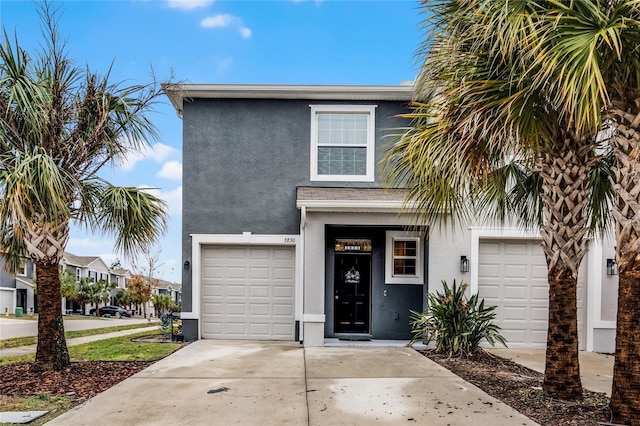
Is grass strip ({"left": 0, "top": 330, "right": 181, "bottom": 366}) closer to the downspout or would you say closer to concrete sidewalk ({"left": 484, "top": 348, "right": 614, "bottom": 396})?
the downspout

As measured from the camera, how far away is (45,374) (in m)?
6.88

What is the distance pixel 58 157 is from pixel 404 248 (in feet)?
25.5

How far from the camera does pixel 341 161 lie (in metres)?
11.2

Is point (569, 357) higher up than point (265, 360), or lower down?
higher up

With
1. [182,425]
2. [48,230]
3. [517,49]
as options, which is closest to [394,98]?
[517,49]

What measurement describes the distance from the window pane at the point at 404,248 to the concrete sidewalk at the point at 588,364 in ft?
9.32

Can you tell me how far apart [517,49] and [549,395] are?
4358mm

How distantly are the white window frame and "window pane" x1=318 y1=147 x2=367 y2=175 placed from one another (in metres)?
1.87

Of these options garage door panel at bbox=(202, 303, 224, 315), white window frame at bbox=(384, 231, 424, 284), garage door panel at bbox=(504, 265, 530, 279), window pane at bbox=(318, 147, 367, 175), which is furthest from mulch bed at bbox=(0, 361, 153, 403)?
garage door panel at bbox=(504, 265, 530, 279)

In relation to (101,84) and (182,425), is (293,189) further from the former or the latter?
(182,425)

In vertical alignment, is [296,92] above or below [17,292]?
above

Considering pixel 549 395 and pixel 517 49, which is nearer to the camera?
pixel 517 49

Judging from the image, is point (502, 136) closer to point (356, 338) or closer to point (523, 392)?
point (523, 392)

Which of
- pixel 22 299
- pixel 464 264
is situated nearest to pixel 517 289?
pixel 464 264
